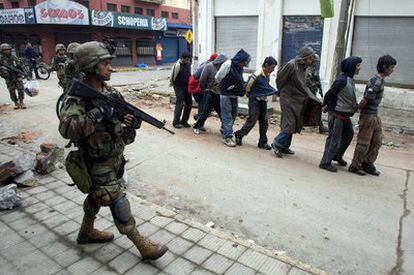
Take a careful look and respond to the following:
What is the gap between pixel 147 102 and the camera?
36.2ft

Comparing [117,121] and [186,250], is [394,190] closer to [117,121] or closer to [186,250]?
[186,250]

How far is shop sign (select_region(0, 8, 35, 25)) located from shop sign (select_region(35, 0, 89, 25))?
0.68 m

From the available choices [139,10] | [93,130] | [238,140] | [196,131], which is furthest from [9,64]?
[139,10]

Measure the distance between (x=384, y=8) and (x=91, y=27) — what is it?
66.4ft

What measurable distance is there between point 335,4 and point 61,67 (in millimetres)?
7520

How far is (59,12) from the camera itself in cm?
2205

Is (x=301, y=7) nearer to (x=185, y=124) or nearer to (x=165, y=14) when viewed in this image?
(x=185, y=124)

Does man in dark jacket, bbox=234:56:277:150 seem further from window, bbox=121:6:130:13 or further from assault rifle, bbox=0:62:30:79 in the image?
window, bbox=121:6:130:13

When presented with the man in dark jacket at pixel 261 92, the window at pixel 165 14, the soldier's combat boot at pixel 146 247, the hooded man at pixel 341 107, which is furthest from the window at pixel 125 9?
the soldier's combat boot at pixel 146 247

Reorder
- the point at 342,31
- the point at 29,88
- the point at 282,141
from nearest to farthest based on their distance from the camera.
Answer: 1. the point at 282,141
2. the point at 342,31
3. the point at 29,88

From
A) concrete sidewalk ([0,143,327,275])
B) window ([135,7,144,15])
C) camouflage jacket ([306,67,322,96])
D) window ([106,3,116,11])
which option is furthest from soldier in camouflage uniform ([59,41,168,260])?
window ([135,7,144,15])

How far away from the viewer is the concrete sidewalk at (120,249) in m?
2.82

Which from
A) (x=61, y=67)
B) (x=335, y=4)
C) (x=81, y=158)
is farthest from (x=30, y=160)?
(x=335, y=4)

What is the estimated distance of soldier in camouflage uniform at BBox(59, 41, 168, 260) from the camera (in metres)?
2.52
